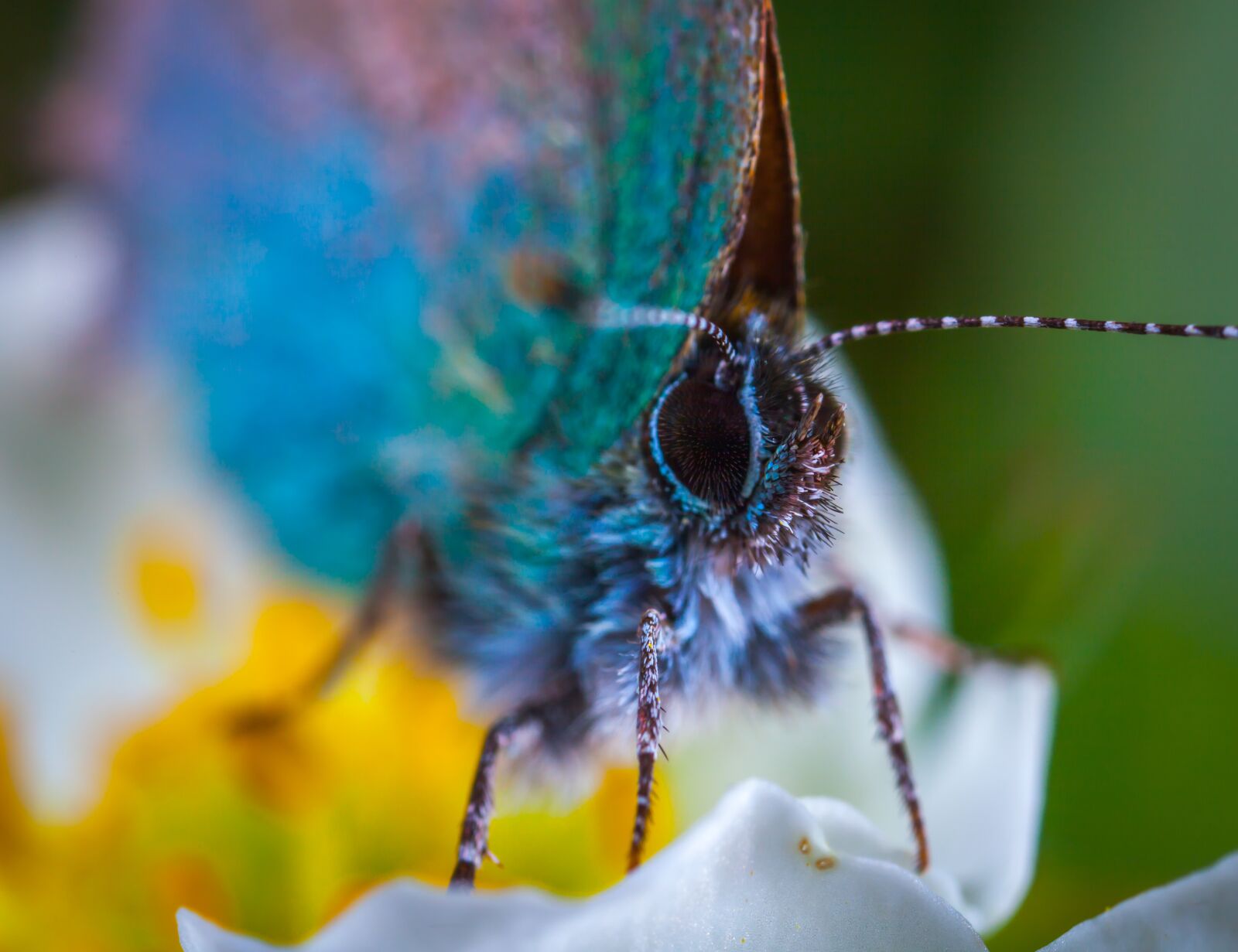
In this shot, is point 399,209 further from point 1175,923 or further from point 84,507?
point 1175,923

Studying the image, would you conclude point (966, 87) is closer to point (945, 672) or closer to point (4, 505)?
point (945, 672)

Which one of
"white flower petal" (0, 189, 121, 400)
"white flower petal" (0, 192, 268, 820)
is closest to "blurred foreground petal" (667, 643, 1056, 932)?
"white flower petal" (0, 192, 268, 820)

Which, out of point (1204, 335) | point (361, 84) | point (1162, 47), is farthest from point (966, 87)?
point (1204, 335)

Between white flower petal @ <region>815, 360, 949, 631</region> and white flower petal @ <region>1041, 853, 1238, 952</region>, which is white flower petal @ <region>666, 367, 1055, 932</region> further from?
white flower petal @ <region>1041, 853, 1238, 952</region>

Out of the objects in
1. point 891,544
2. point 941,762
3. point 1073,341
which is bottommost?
point 941,762

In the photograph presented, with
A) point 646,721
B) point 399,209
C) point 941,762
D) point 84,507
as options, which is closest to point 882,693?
point 646,721

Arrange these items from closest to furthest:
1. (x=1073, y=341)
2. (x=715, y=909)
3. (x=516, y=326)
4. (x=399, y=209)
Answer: (x=715, y=909)
(x=516, y=326)
(x=399, y=209)
(x=1073, y=341)
